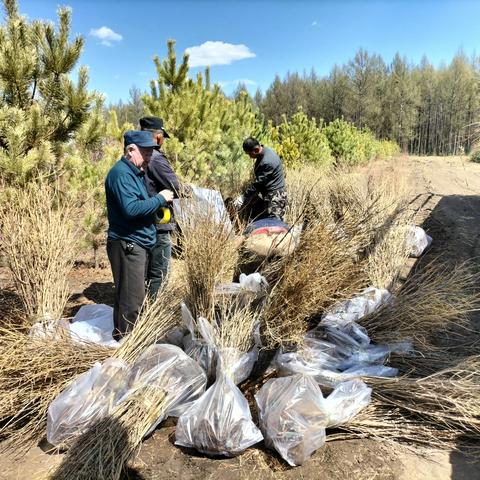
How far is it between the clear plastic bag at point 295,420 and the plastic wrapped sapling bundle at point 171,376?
40 centimetres

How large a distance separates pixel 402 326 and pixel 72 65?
11.5ft

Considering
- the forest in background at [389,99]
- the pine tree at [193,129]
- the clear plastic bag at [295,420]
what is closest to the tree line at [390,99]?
the forest in background at [389,99]

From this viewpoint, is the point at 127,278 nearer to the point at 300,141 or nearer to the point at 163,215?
the point at 163,215

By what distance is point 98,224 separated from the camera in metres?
4.85

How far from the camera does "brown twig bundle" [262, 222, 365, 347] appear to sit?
2490 mm

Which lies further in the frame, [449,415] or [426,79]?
[426,79]

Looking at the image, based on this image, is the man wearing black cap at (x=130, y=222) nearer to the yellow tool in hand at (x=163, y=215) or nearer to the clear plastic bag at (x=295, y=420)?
the yellow tool in hand at (x=163, y=215)

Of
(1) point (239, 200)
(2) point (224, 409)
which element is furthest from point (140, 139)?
(1) point (239, 200)

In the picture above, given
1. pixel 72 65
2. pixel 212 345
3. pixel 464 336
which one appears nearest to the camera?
pixel 212 345

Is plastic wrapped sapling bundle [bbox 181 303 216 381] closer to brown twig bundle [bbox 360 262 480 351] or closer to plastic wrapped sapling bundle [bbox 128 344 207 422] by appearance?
plastic wrapped sapling bundle [bbox 128 344 207 422]

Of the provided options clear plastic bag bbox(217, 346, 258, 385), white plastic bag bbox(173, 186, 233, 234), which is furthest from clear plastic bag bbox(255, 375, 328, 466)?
white plastic bag bbox(173, 186, 233, 234)

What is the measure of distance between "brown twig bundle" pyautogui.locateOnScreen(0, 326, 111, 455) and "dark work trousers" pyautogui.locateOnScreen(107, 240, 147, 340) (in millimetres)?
361

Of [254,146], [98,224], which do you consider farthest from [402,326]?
[98,224]

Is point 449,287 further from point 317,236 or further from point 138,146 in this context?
point 138,146
